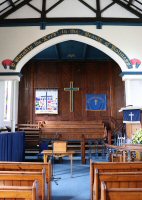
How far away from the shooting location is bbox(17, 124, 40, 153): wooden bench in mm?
10894

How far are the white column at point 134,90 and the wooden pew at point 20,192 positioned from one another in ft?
24.6

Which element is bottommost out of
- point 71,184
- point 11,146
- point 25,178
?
point 71,184

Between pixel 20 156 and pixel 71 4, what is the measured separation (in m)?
5.53

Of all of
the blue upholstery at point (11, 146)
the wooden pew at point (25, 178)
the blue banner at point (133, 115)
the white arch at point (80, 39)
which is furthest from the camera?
the white arch at point (80, 39)

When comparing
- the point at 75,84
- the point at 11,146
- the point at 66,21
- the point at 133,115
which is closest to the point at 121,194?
the point at 11,146

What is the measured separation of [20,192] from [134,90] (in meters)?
7.70

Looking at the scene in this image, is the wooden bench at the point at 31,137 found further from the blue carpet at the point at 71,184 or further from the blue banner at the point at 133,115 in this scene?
Result: the blue banner at the point at 133,115

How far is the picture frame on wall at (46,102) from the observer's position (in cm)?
1378

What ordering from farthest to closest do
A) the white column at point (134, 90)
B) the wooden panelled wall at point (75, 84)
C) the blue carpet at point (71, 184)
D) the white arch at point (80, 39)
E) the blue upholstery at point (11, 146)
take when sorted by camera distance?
the wooden panelled wall at point (75, 84)
the white arch at point (80, 39)
the white column at point (134, 90)
the blue upholstery at point (11, 146)
the blue carpet at point (71, 184)

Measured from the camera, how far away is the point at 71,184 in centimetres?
571

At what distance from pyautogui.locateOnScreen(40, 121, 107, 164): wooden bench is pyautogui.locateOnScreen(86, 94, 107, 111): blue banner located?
3.21 ft

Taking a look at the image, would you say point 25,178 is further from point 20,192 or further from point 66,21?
point 66,21

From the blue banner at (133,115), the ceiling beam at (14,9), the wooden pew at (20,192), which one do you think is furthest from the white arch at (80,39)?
the wooden pew at (20,192)

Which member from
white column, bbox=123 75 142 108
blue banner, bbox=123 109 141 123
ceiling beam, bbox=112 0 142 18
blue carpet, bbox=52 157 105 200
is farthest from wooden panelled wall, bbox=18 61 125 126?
blue carpet, bbox=52 157 105 200
